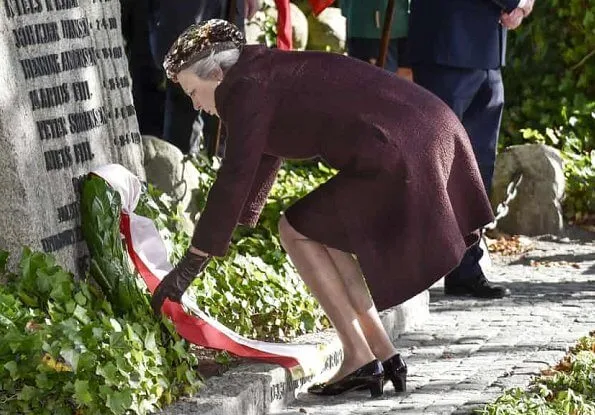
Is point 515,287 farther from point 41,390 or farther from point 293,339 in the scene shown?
point 41,390

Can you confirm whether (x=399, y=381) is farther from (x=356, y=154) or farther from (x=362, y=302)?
(x=356, y=154)

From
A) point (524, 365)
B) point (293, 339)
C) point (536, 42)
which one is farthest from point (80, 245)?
point (536, 42)

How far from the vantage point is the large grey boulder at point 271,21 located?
37.3 ft

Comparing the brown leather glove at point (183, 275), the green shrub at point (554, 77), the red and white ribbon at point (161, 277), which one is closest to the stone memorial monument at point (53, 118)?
the red and white ribbon at point (161, 277)

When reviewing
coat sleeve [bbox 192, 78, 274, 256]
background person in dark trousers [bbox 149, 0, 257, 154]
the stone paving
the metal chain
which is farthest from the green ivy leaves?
the metal chain

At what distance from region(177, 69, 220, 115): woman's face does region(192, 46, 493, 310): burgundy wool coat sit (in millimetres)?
41

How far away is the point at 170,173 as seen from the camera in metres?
8.05

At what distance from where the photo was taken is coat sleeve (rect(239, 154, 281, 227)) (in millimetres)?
5910

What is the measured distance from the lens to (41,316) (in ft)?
16.5

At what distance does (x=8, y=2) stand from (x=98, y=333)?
4.25 feet

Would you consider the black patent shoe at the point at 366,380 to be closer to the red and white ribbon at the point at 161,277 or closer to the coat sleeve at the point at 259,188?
the red and white ribbon at the point at 161,277

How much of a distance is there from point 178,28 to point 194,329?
10.2 ft

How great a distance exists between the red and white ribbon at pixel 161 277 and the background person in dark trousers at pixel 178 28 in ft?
8.01

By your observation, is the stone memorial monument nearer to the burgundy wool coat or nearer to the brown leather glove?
the brown leather glove
